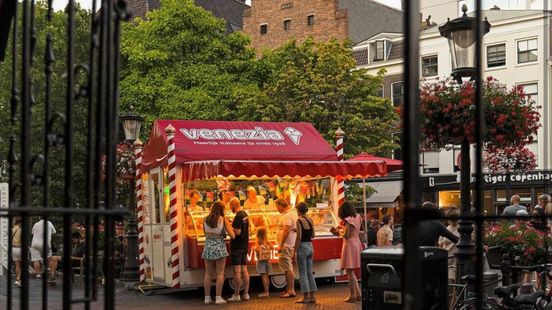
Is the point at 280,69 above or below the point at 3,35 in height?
above

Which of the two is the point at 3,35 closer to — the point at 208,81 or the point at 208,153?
the point at 208,153

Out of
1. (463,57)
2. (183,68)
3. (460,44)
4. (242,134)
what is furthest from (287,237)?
(183,68)

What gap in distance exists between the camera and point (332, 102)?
105 ft

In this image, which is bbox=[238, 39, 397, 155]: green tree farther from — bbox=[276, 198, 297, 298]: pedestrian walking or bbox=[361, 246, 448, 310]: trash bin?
bbox=[361, 246, 448, 310]: trash bin

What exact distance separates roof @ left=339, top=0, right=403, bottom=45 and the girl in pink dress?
32.5m

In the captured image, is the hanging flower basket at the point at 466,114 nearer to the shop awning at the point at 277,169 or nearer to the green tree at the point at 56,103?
the shop awning at the point at 277,169

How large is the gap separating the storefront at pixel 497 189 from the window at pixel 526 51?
205 inches

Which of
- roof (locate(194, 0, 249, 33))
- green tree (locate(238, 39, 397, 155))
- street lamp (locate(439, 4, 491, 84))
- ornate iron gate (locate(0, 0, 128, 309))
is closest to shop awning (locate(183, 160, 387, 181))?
street lamp (locate(439, 4, 491, 84))

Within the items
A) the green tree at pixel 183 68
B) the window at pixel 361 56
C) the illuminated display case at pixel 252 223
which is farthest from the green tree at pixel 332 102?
the illuminated display case at pixel 252 223

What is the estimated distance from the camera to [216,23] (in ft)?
109

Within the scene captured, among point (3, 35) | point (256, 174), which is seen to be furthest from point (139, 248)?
point (3, 35)

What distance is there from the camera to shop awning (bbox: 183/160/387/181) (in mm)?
13773

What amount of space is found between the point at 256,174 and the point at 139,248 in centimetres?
407

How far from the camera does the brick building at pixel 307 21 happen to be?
43.8m
